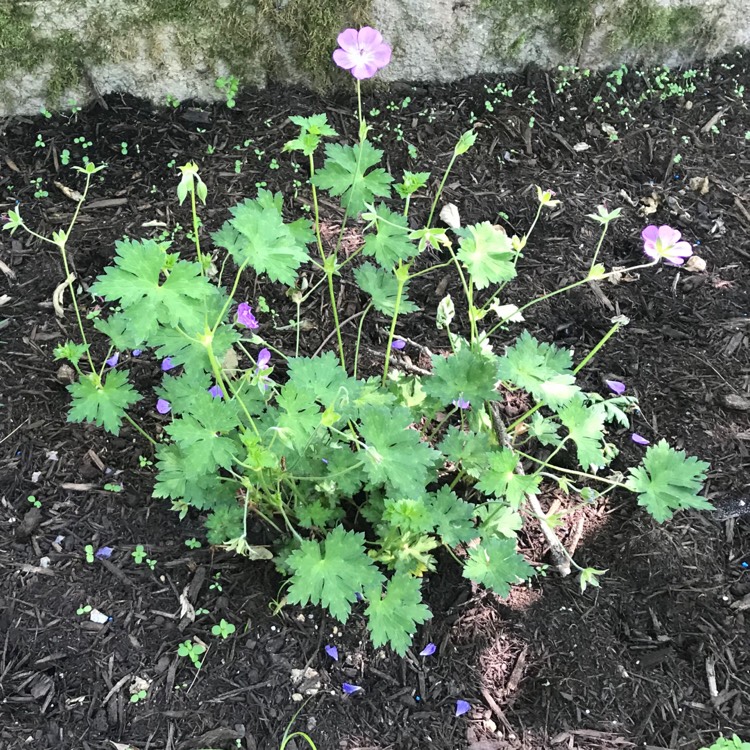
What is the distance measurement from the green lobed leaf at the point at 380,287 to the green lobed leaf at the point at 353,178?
178 millimetres

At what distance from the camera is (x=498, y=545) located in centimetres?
172

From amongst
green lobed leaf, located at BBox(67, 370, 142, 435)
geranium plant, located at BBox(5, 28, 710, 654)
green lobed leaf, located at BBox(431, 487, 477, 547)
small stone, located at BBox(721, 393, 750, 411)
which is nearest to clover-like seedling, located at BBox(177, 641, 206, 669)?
geranium plant, located at BBox(5, 28, 710, 654)

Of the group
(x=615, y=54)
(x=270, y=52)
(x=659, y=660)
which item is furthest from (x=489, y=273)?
(x=615, y=54)

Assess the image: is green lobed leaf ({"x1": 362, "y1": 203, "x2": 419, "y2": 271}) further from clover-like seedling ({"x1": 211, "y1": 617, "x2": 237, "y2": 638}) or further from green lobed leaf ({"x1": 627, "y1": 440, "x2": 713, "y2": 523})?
clover-like seedling ({"x1": 211, "y1": 617, "x2": 237, "y2": 638})

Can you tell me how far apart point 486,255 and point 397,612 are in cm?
89

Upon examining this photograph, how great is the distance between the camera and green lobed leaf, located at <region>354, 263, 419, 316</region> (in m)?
1.86

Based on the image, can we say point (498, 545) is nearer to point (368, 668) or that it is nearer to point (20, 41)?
point (368, 668)

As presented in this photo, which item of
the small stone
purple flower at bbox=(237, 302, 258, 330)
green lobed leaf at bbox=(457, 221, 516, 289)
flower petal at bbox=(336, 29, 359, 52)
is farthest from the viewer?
the small stone

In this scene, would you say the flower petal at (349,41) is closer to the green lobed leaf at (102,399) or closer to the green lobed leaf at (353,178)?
the green lobed leaf at (353,178)

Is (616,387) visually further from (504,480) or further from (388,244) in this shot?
(388,244)

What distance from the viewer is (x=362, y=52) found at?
68.5 inches

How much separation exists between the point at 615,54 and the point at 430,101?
35.4 inches

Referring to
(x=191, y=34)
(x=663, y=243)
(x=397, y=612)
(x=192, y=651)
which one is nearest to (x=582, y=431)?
(x=663, y=243)

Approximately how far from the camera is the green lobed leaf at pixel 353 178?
1.73m
